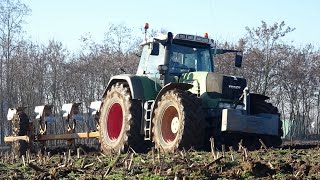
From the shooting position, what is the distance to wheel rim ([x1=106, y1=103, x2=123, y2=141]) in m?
12.9

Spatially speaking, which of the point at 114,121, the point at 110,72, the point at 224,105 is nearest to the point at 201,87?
the point at 224,105

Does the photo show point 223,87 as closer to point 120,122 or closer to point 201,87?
point 201,87

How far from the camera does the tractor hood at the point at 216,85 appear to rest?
11.2 metres

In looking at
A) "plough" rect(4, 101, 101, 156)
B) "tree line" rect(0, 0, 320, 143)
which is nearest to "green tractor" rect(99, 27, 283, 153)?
"plough" rect(4, 101, 101, 156)

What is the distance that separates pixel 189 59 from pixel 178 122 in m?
2.11

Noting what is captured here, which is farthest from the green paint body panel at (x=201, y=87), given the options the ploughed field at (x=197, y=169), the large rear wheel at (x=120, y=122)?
the ploughed field at (x=197, y=169)

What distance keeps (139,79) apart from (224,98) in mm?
1888

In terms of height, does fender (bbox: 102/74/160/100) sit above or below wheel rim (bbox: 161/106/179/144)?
above

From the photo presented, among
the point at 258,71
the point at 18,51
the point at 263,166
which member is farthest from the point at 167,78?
the point at 18,51

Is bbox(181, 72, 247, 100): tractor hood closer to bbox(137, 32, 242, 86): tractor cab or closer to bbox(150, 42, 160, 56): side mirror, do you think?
bbox(137, 32, 242, 86): tractor cab

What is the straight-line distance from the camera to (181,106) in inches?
398

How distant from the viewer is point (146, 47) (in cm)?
Answer: 1292

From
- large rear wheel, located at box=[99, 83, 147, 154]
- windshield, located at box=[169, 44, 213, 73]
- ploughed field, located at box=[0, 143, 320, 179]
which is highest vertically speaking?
windshield, located at box=[169, 44, 213, 73]

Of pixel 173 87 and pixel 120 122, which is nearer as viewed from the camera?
pixel 173 87
